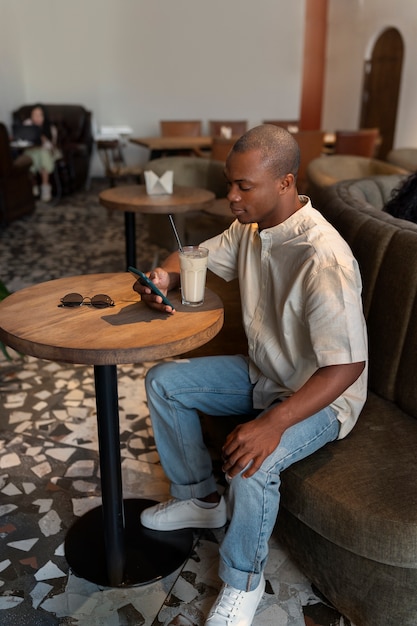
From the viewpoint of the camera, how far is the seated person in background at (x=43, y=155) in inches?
282

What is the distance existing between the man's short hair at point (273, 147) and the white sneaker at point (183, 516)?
103cm

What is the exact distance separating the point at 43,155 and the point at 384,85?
5.02 m

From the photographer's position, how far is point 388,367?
170 centimetres

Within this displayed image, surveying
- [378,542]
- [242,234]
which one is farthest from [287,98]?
[378,542]

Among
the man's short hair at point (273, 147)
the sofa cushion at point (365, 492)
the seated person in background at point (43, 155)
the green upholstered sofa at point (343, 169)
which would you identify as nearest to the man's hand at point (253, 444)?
the sofa cushion at point (365, 492)

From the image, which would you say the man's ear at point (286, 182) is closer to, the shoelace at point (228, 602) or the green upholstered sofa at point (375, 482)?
the green upholstered sofa at point (375, 482)

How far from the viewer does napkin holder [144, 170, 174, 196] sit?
3.33 metres

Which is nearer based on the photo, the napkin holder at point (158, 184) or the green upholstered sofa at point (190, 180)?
the napkin holder at point (158, 184)

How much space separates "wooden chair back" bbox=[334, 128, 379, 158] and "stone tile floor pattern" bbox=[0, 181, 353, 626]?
452 centimetres

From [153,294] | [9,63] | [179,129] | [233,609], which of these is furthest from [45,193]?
[233,609]

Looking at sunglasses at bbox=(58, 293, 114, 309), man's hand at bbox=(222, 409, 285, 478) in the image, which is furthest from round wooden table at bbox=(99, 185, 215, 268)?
man's hand at bbox=(222, 409, 285, 478)

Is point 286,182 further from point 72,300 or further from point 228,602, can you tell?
Answer: point 228,602

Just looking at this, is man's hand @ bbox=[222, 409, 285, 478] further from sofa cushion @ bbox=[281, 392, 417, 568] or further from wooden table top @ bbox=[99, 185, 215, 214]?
wooden table top @ bbox=[99, 185, 215, 214]

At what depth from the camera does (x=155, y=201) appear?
3.18 metres
